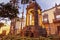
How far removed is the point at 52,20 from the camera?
34656 mm

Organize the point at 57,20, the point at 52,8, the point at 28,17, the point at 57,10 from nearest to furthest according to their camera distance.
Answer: the point at 28,17 < the point at 57,20 < the point at 57,10 < the point at 52,8

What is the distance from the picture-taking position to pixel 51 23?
34062 millimetres

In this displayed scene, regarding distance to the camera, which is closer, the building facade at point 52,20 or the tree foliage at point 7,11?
the tree foliage at point 7,11

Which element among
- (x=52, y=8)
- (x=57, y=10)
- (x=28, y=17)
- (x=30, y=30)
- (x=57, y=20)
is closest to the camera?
(x=30, y=30)

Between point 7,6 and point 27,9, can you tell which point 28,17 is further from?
point 7,6

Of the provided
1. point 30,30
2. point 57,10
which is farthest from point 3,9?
point 57,10

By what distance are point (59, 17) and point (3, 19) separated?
58.8ft

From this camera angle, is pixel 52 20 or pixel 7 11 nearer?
pixel 7 11

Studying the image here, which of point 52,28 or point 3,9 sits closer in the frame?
point 3,9

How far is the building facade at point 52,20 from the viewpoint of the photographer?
105 ft

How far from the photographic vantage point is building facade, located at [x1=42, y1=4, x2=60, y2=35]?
1266 inches

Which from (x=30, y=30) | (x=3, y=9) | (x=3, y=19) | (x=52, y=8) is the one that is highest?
(x=52, y=8)

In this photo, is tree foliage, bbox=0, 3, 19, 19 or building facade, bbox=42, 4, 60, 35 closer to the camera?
tree foliage, bbox=0, 3, 19, 19

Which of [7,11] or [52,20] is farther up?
[7,11]
